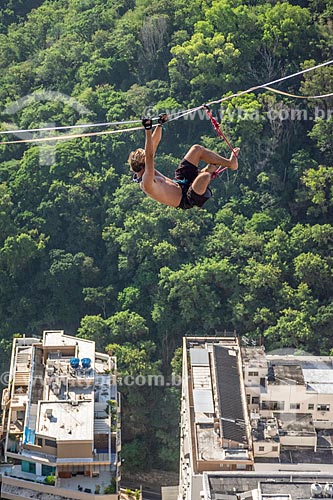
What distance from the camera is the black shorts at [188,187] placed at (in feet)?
83.0

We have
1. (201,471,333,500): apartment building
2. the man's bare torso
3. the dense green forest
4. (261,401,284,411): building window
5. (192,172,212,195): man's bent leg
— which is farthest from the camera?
the dense green forest

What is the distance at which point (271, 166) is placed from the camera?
5903cm

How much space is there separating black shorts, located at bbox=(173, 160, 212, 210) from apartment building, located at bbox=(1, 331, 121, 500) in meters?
15.9

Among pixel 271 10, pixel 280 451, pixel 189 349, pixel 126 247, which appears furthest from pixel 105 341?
pixel 271 10

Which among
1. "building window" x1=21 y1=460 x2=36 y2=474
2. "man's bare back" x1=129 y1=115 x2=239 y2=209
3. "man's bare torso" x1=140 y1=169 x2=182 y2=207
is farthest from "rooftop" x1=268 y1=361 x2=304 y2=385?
"man's bare torso" x1=140 y1=169 x2=182 y2=207

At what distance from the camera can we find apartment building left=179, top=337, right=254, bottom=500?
1571 inches

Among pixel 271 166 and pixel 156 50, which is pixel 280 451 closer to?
pixel 271 166

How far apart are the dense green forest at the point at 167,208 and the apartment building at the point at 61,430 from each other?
9516mm

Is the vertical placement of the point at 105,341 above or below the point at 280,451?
above

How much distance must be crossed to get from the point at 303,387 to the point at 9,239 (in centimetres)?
1822

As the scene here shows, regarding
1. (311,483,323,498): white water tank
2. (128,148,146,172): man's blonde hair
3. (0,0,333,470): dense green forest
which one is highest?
(0,0,333,470): dense green forest

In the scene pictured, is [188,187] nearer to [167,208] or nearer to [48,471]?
[48,471]

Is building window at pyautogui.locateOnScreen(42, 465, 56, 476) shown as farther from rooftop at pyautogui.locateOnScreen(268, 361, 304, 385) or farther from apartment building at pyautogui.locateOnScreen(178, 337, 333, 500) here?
rooftop at pyautogui.locateOnScreen(268, 361, 304, 385)

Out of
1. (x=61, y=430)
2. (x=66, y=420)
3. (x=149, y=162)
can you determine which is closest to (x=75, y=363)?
(x=66, y=420)
